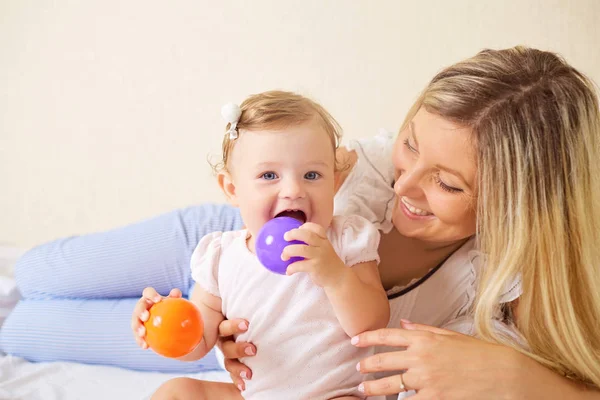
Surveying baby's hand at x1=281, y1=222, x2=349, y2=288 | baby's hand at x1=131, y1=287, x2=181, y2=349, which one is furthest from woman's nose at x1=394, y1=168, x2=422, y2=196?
baby's hand at x1=131, y1=287, x2=181, y2=349

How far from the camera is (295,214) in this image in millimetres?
1062

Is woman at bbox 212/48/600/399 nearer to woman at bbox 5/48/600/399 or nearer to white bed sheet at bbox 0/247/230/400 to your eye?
woman at bbox 5/48/600/399

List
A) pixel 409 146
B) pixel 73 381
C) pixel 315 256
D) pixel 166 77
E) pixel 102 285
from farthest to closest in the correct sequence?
pixel 166 77 → pixel 102 285 → pixel 73 381 → pixel 409 146 → pixel 315 256

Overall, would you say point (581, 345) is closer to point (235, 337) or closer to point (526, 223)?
point (526, 223)

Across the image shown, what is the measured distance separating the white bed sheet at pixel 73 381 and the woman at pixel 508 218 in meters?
0.46

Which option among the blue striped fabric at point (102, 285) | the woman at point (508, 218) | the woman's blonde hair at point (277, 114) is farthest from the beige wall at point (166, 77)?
the woman's blonde hair at point (277, 114)

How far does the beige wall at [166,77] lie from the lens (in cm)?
217

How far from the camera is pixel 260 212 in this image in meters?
1.05

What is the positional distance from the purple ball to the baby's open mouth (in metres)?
0.07

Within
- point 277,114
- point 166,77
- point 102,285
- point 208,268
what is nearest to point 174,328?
point 208,268

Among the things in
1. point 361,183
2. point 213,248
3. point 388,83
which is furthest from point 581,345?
point 388,83

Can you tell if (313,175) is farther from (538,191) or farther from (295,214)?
(538,191)

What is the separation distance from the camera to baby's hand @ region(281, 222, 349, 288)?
0.93 metres

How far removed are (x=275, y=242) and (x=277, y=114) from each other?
0.79 ft
